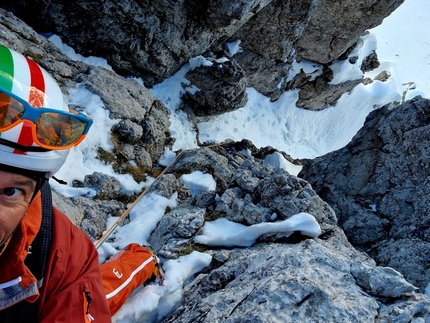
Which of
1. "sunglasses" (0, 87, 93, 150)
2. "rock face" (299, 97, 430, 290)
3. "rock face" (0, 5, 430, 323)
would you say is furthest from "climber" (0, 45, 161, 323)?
"rock face" (299, 97, 430, 290)

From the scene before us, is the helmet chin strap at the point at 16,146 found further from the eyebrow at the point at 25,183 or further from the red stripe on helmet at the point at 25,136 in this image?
the eyebrow at the point at 25,183

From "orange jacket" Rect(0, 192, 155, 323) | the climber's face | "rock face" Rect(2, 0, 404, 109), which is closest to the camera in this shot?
the climber's face

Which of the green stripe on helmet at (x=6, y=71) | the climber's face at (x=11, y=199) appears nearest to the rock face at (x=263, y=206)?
the climber's face at (x=11, y=199)

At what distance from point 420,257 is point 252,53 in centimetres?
1229

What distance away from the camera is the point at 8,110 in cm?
217

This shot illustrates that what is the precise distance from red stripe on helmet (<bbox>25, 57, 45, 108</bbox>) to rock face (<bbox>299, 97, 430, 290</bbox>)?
664 centimetres

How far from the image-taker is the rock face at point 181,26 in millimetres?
10383

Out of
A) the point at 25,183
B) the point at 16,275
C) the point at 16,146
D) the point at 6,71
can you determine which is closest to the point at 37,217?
the point at 16,275

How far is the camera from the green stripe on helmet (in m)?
2.16

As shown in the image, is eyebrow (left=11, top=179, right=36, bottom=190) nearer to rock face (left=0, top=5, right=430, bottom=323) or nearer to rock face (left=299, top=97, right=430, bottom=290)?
rock face (left=0, top=5, right=430, bottom=323)

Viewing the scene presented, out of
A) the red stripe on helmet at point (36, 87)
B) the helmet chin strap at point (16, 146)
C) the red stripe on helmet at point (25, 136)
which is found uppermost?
the red stripe on helmet at point (36, 87)

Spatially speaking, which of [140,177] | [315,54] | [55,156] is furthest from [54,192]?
[315,54]

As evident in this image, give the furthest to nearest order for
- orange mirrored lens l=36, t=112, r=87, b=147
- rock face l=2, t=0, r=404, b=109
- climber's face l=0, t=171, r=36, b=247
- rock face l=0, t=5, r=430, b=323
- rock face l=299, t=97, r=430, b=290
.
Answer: rock face l=2, t=0, r=404, b=109, rock face l=299, t=97, r=430, b=290, rock face l=0, t=5, r=430, b=323, orange mirrored lens l=36, t=112, r=87, b=147, climber's face l=0, t=171, r=36, b=247

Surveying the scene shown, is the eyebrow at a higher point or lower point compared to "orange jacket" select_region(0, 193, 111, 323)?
higher
